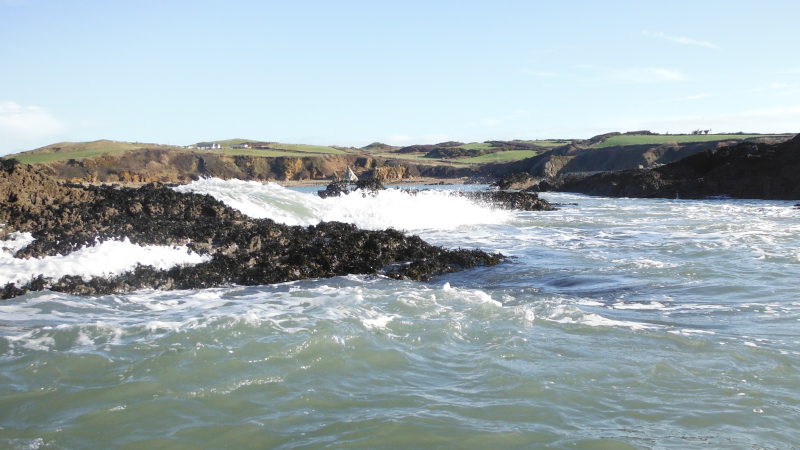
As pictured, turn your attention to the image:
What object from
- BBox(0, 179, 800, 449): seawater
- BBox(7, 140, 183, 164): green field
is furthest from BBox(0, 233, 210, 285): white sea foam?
BBox(7, 140, 183, 164): green field

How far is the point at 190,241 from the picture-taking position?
9750mm

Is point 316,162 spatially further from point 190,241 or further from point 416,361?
point 416,361

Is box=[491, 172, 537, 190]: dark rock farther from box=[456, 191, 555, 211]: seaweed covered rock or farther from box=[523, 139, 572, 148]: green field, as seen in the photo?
box=[523, 139, 572, 148]: green field

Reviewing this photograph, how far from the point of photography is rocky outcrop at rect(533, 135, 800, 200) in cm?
2764

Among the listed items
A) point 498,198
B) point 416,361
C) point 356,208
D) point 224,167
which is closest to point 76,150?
point 224,167

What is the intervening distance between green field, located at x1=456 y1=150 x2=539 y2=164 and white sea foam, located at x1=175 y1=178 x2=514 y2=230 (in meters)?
54.1

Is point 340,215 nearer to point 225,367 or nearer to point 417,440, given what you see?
point 225,367

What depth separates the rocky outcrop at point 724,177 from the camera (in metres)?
27.6

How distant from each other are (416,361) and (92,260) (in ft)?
19.1

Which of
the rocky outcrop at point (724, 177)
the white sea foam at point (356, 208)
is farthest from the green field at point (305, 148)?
the white sea foam at point (356, 208)

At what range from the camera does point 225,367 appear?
4.75 meters

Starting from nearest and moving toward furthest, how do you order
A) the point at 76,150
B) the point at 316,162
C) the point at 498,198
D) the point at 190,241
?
the point at 190,241 < the point at 498,198 < the point at 76,150 < the point at 316,162

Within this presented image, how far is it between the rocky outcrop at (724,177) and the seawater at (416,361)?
22.1 m

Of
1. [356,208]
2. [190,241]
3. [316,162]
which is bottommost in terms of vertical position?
[356,208]
